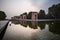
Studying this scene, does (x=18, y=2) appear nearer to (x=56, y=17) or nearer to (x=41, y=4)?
(x=41, y=4)

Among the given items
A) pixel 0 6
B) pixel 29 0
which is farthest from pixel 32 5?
pixel 0 6

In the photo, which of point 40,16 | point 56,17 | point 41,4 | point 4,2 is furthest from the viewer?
point 56,17

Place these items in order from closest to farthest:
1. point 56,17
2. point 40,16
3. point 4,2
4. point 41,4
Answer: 1. point 4,2
2. point 41,4
3. point 40,16
4. point 56,17

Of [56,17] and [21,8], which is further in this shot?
[56,17]

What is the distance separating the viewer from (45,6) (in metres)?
8.01

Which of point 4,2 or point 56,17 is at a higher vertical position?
point 4,2

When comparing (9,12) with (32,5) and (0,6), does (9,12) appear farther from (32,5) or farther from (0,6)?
(32,5)

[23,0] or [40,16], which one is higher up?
[23,0]

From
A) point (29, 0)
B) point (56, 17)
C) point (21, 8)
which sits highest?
Result: point (29, 0)

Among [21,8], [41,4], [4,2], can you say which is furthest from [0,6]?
[41,4]

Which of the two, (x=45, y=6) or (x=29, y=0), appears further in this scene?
(x=45, y=6)

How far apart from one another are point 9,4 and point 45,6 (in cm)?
259

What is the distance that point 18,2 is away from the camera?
23.6 feet

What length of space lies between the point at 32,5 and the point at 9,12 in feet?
5.29
